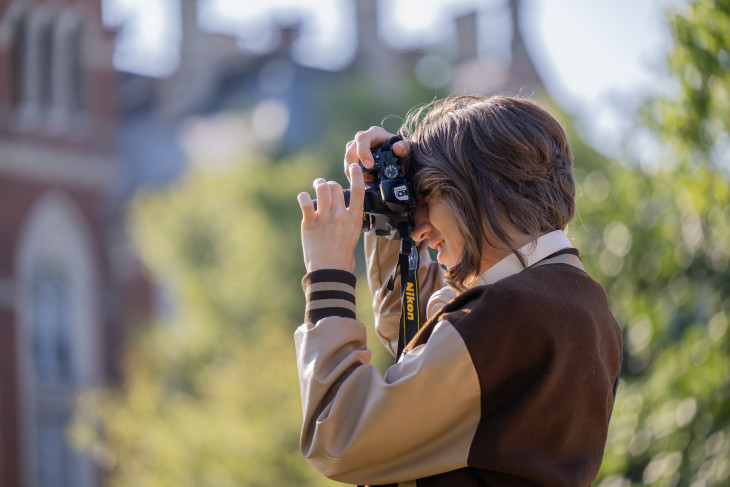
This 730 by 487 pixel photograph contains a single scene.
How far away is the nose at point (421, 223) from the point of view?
2.26 m

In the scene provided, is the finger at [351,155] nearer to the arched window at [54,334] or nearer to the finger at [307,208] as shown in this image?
the finger at [307,208]

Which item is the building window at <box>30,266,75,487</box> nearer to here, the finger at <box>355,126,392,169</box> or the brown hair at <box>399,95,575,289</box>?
the finger at <box>355,126,392,169</box>

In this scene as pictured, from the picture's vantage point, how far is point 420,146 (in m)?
2.25

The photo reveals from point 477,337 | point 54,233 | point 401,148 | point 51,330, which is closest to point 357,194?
point 401,148

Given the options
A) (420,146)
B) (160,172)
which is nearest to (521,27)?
(160,172)

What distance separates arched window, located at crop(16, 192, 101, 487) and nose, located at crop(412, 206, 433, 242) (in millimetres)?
21745

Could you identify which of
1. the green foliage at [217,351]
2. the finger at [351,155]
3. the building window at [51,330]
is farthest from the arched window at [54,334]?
the finger at [351,155]

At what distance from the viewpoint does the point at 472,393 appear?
6.50 feet

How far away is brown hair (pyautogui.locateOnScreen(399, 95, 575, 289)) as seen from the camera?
2.14m

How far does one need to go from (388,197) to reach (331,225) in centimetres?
14

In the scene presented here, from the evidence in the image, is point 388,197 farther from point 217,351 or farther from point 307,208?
point 217,351

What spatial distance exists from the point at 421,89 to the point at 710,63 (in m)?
20.9

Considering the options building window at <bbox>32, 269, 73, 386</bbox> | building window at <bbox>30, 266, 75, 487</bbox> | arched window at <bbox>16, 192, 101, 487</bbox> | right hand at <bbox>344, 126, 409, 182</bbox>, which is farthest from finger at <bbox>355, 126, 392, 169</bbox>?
building window at <bbox>32, 269, 73, 386</bbox>

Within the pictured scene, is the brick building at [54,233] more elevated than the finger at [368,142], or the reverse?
the finger at [368,142]
